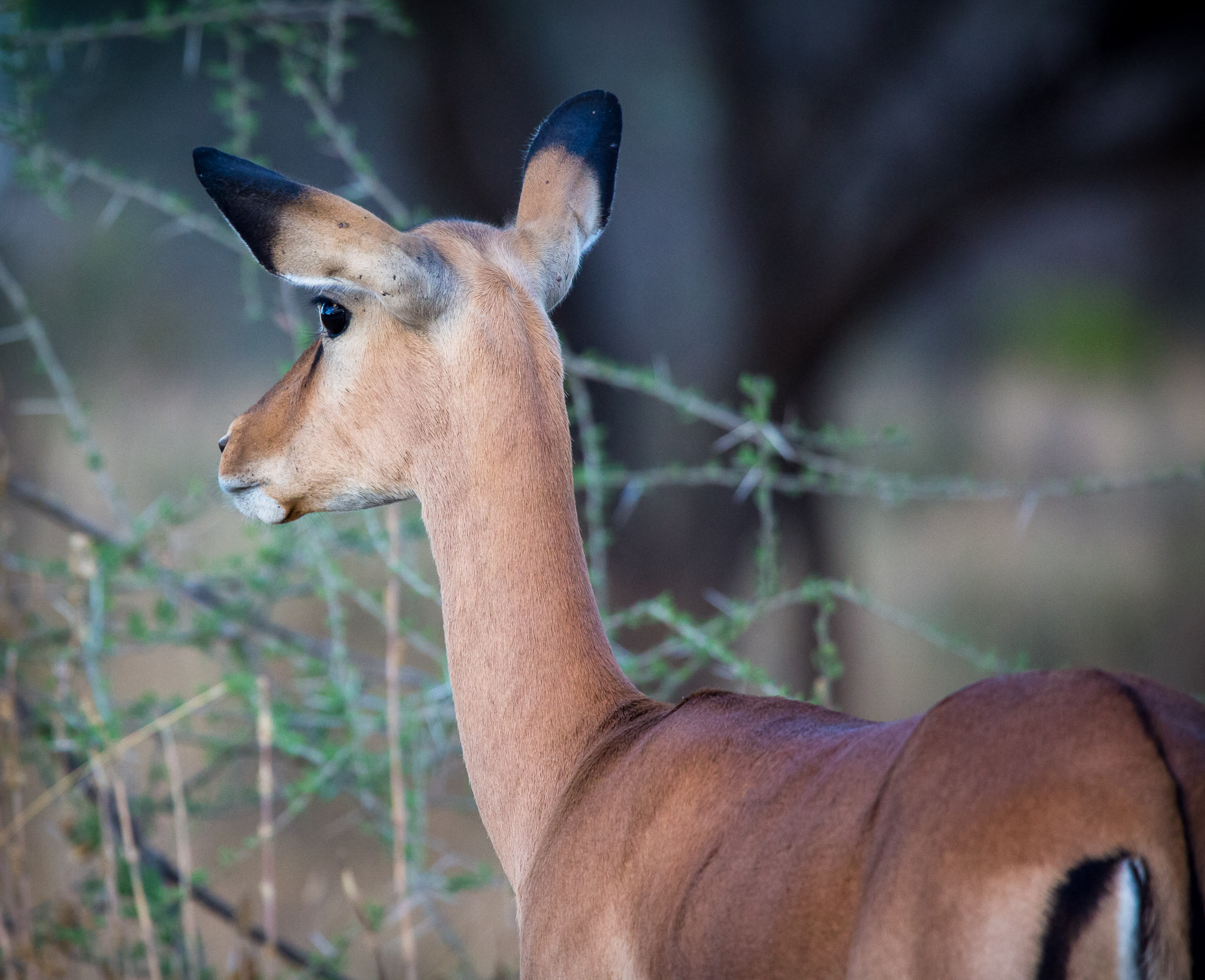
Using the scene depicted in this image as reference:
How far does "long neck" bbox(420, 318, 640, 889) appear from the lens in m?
2.32

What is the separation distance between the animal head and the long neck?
58mm

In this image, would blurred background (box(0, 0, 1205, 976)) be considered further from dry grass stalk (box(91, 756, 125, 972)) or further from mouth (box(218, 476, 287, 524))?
mouth (box(218, 476, 287, 524))

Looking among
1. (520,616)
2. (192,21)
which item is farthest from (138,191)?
(520,616)

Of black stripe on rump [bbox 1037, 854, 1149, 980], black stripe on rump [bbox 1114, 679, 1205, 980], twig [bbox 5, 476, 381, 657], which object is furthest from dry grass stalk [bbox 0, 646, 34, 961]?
black stripe on rump [bbox 1114, 679, 1205, 980]

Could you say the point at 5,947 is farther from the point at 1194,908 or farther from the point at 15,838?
the point at 1194,908

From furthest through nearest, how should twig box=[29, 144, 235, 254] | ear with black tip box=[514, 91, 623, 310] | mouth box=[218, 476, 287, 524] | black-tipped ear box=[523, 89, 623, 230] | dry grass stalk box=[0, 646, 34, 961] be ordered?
1. twig box=[29, 144, 235, 254]
2. dry grass stalk box=[0, 646, 34, 961]
3. black-tipped ear box=[523, 89, 623, 230]
4. ear with black tip box=[514, 91, 623, 310]
5. mouth box=[218, 476, 287, 524]

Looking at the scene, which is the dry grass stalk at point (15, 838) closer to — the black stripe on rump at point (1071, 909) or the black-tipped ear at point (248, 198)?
the black-tipped ear at point (248, 198)

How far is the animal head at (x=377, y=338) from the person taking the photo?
→ 213cm

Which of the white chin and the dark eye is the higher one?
the dark eye

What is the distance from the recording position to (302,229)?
83.7 inches

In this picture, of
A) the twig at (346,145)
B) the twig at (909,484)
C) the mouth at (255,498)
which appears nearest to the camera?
the mouth at (255,498)

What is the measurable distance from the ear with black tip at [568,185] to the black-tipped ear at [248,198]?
2.19 ft

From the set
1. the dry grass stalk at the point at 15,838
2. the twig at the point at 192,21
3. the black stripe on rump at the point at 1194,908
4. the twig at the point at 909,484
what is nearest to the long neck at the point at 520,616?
the black stripe on rump at the point at 1194,908

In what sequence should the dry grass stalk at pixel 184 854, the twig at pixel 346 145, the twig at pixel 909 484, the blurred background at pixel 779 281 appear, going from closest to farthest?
the dry grass stalk at pixel 184 854
the twig at pixel 909 484
the twig at pixel 346 145
the blurred background at pixel 779 281
